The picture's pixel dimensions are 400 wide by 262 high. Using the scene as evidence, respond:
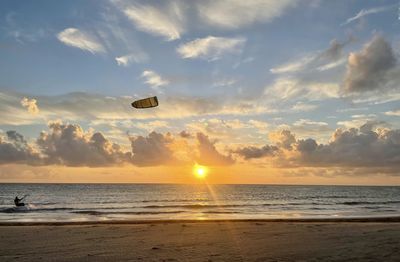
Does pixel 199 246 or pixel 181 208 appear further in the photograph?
pixel 181 208

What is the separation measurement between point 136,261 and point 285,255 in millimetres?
4591

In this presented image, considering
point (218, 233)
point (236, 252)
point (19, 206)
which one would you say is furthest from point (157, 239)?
point (19, 206)

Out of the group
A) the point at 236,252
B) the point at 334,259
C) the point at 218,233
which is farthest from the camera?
the point at 218,233

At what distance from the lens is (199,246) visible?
48.9 ft

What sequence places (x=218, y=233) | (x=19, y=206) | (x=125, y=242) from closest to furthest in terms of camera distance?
(x=125, y=242) → (x=218, y=233) → (x=19, y=206)

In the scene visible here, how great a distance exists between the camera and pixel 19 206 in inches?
1988

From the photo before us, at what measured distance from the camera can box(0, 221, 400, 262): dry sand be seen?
1260 cm

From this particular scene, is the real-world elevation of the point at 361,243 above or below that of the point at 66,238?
below

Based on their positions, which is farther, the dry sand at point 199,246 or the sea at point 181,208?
the sea at point 181,208

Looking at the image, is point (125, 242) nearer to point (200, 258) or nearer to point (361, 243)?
point (200, 258)

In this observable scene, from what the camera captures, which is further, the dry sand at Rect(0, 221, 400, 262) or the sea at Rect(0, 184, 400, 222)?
the sea at Rect(0, 184, 400, 222)

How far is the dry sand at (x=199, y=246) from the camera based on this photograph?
1260 cm

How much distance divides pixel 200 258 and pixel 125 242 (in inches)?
204

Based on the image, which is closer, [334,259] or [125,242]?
[334,259]
